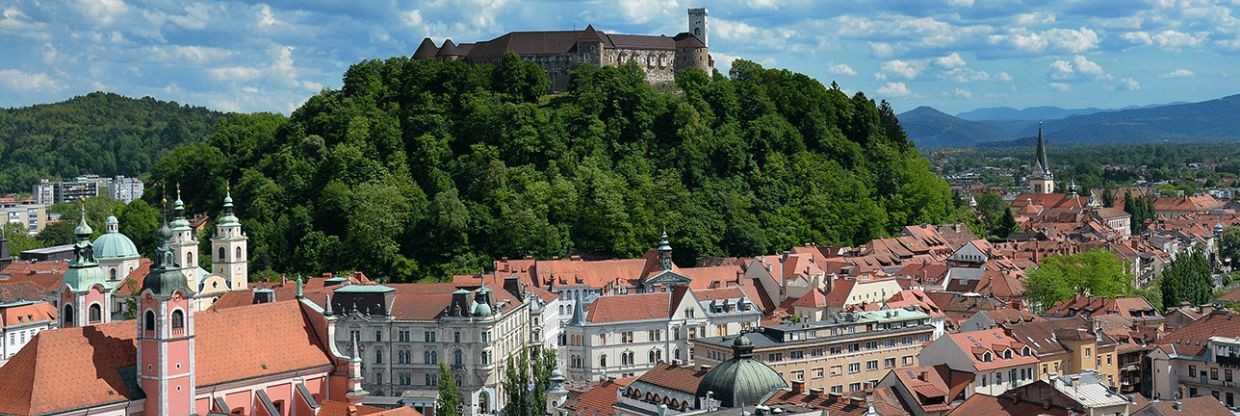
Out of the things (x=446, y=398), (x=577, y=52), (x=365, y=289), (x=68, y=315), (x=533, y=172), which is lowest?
(x=446, y=398)

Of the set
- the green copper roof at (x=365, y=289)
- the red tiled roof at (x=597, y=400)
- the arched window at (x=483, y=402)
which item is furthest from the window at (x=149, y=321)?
the arched window at (x=483, y=402)

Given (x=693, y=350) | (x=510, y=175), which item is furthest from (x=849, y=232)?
(x=693, y=350)

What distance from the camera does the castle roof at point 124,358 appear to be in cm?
4144

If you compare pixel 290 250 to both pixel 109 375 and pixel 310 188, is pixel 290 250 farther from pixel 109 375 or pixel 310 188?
pixel 109 375

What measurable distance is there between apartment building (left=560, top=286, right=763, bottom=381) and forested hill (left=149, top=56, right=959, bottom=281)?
20527mm

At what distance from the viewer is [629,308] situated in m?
71.6

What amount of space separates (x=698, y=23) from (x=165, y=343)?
3352 inches

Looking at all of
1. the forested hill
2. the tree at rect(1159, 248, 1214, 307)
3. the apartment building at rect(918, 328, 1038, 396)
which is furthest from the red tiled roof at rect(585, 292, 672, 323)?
the tree at rect(1159, 248, 1214, 307)

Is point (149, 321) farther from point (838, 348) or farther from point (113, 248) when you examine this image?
point (113, 248)

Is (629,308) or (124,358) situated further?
(629,308)

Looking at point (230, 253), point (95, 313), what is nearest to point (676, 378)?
point (95, 313)

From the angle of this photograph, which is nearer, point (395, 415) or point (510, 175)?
point (395, 415)

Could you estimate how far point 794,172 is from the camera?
359 feet

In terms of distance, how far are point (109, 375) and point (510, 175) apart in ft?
186
